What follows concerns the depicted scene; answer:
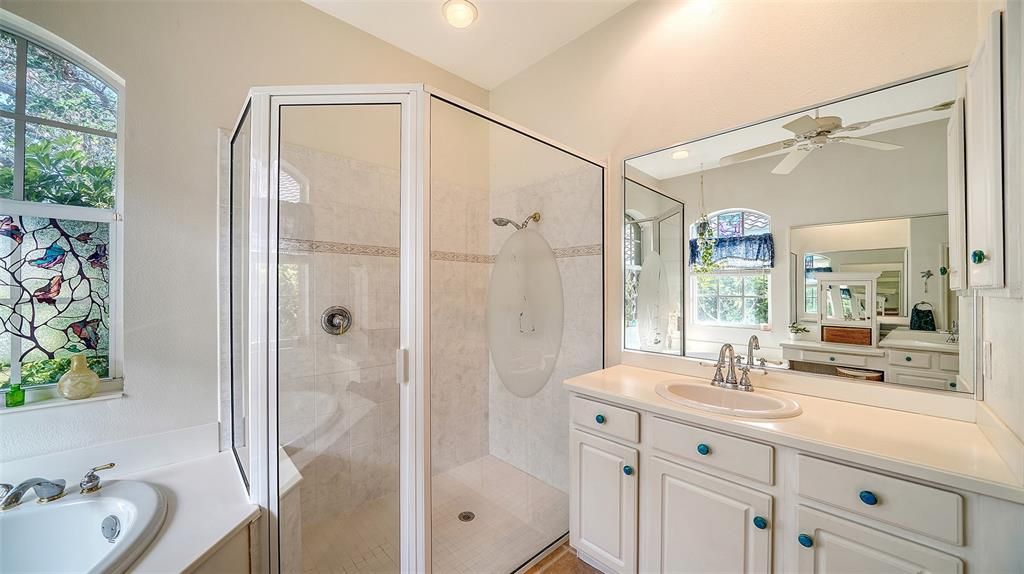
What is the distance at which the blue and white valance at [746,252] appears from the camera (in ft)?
5.37

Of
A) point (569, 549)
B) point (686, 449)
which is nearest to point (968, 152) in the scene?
point (686, 449)

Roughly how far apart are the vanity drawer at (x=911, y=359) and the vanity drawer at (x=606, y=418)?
97 cm

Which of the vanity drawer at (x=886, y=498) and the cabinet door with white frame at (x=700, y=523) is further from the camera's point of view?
the cabinet door with white frame at (x=700, y=523)

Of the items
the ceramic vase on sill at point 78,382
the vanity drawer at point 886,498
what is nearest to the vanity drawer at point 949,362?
the vanity drawer at point 886,498

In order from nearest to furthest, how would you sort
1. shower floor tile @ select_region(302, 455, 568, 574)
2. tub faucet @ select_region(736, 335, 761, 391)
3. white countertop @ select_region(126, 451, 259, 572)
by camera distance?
1. white countertop @ select_region(126, 451, 259, 572)
2. shower floor tile @ select_region(302, 455, 568, 574)
3. tub faucet @ select_region(736, 335, 761, 391)

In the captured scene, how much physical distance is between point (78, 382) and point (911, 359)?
332cm

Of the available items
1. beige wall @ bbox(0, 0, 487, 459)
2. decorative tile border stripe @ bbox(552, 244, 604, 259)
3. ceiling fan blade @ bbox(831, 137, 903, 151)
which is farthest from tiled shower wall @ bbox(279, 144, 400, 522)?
ceiling fan blade @ bbox(831, 137, 903, 151)

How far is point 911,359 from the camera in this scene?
4.30 ft

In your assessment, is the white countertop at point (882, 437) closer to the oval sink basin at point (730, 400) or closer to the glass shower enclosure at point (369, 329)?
the oval sink basin at point (730, 400)

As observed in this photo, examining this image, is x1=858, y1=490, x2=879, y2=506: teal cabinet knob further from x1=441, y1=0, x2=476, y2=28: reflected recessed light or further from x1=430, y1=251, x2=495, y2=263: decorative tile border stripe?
x1=441, y1=0, x2=476, y2=28: reflected recessed light

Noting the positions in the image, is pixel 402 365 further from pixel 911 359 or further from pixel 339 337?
pixel 911 359

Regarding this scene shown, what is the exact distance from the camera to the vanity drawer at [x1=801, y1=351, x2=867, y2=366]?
141 cm

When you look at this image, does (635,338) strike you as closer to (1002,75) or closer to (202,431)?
(1002,75)

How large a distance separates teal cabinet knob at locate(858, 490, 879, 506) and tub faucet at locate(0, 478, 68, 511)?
2701mm
